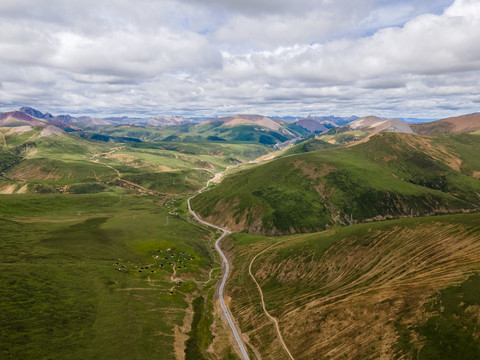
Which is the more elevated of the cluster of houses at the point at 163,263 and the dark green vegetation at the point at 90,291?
the dark green vegetation at the point at 90,291

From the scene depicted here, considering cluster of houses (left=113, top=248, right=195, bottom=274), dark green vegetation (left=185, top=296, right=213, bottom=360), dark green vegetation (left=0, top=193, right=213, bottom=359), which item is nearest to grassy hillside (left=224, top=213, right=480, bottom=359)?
dark green vegetation (left=185, top=296, right=213, bottom=360)

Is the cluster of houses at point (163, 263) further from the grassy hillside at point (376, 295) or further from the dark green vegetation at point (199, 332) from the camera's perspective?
the grassy hillside at point (376, 295)

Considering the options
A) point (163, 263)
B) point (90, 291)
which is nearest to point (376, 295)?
point (90, 291)

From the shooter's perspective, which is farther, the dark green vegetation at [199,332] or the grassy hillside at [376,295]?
the dark green vegetation at [199,332]

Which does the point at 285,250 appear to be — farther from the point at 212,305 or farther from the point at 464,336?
the point at 464,336

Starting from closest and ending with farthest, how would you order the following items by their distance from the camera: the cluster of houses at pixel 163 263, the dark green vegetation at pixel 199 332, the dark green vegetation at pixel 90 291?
the dark green vegetation at pixel 90 291 → the dark green vegetation at pixel 199 332 → the cluster of houses at pixel 163 263

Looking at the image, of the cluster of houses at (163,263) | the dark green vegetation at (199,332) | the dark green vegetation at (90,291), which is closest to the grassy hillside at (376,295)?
the dark green vegetation at (199,332)

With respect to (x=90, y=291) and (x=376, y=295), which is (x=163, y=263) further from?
(x=376, y=295)
